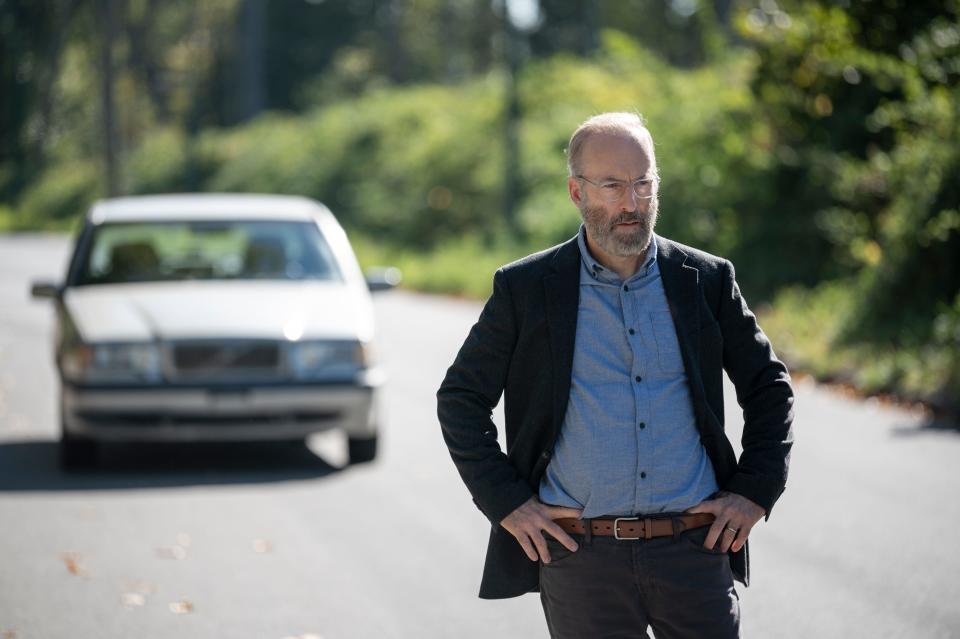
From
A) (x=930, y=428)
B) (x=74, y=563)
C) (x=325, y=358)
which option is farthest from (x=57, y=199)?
(x=74, y=563)

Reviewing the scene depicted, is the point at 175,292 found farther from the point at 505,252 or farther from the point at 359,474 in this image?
the point at 505,252

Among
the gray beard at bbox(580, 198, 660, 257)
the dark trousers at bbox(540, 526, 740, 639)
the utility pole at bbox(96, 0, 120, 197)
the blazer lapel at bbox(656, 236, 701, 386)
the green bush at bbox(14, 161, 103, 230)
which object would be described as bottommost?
the green bush at bbox(14, 161, 103, 230)

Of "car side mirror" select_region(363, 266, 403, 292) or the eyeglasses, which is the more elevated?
the eyeglasses

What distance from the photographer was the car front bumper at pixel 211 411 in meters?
9.16

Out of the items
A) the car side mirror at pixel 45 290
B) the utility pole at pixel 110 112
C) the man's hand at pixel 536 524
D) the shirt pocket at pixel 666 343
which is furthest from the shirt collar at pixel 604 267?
the utility pole at pixel 110 112

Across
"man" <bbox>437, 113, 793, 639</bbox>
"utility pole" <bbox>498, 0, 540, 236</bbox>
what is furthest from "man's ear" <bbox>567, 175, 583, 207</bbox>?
"utility pole" <bbox>498, 0, 540, 236</bbox>

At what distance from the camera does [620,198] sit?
11.0 feet

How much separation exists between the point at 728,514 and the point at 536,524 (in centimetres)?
42

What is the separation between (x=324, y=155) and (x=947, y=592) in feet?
136

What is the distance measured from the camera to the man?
3396 millimetres

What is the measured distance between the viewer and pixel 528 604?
21.2ft

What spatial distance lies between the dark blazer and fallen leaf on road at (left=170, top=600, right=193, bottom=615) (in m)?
3.03

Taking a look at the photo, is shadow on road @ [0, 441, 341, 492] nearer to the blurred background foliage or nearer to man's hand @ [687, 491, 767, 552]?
the blurred background foliage

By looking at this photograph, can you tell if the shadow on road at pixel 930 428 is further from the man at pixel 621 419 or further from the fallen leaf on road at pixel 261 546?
the man at pixel 621 419
